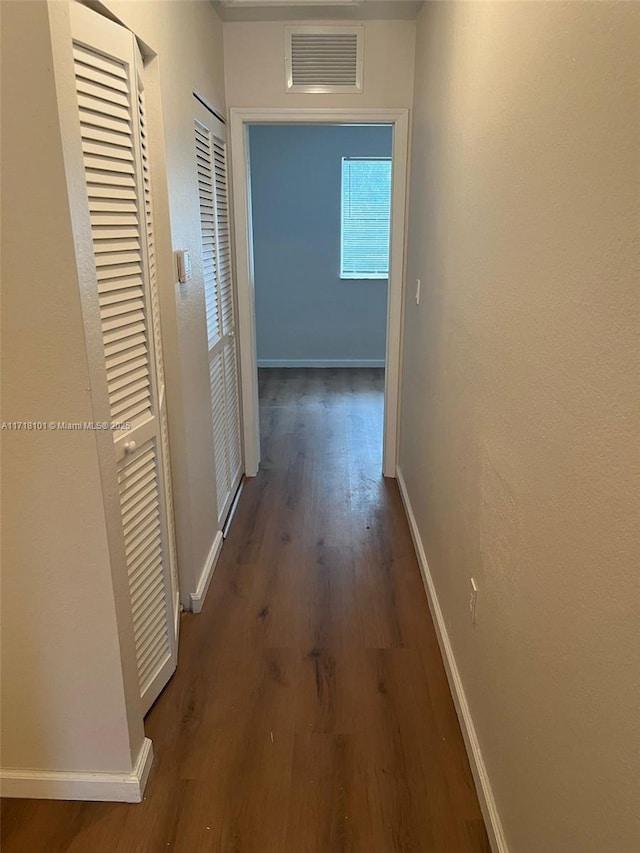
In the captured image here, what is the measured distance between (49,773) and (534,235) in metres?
1.81

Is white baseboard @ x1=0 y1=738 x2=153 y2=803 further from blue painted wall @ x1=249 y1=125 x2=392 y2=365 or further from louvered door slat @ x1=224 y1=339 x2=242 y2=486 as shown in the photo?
blue painted wall @ x1=249 y1=125 x2=392 y2=365

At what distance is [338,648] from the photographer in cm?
224

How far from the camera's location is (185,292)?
2.24 meters

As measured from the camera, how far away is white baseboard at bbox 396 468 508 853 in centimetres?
149

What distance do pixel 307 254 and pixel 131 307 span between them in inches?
185

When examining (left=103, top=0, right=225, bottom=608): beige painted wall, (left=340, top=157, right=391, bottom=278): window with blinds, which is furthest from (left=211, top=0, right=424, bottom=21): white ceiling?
(left=340, top=157, right=391, bottom=278): window with blinds

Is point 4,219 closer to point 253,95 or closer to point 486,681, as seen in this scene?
point 486,681

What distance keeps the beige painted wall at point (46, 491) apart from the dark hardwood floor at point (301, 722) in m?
0.19

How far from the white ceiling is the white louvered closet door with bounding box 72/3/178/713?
130cm

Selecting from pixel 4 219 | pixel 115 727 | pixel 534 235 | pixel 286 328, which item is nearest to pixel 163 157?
pixel 4 219

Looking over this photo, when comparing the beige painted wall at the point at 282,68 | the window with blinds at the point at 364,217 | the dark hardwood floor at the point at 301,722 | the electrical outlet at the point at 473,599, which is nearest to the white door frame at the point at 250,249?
the beige painted wall at the point at 282,68

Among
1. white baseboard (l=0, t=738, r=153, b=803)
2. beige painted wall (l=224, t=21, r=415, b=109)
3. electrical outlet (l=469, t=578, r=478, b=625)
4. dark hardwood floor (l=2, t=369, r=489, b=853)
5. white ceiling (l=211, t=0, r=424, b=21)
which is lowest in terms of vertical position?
dark hardwood floor (l=2, t=369, r=489, b=853)

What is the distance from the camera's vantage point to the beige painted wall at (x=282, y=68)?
300cm

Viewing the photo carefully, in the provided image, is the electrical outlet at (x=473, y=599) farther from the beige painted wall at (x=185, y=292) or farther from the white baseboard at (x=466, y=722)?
the beige painted wall at (x=185, y=292)
